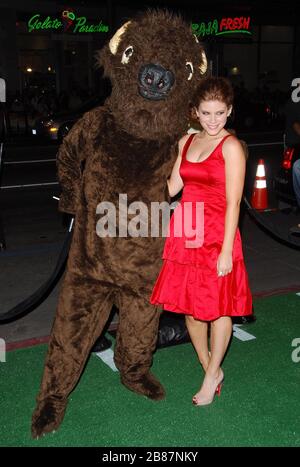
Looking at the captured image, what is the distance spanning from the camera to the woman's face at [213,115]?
2.90 m

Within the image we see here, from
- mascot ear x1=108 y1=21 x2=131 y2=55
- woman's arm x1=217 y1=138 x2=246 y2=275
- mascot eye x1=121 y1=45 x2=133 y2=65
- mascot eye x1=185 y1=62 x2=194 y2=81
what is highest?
mascot ear x1=108 y1=21 x2=131 y2=55

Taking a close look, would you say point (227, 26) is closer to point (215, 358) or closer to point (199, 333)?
point (199, 333)

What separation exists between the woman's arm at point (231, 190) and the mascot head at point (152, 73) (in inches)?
12.8

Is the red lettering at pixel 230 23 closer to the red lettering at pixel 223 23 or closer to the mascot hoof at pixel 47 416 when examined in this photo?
the red lettering at pixel 223 23

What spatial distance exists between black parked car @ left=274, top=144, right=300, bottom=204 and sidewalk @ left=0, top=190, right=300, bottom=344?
1.15ft

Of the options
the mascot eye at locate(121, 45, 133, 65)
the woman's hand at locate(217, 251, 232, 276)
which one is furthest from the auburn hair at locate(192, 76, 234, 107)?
the woman's hand at locate(217, 251, 232, 276)

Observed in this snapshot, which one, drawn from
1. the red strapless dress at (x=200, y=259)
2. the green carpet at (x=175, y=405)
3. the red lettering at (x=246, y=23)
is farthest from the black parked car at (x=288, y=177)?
the red lettering at (x=246, y=23)

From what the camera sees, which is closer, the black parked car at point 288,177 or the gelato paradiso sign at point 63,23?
the black parked car at point 288,177

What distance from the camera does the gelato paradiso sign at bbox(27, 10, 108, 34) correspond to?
2248 centimetres

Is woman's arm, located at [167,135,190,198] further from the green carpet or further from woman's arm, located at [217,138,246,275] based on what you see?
the green carpet

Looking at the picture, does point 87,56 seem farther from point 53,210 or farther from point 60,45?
point 53,210

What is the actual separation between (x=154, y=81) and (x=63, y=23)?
21.6 metres

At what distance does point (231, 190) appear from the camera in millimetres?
2850

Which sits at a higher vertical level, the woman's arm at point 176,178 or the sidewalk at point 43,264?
the woman's arm at point 176,178
